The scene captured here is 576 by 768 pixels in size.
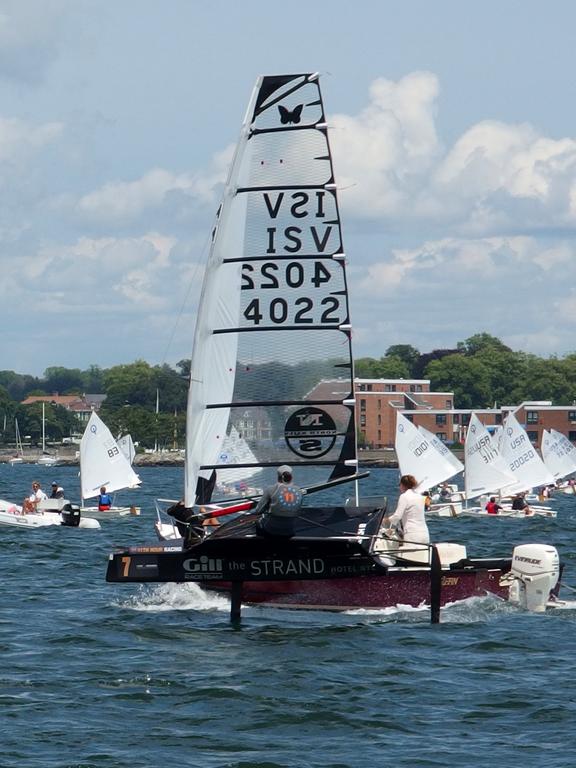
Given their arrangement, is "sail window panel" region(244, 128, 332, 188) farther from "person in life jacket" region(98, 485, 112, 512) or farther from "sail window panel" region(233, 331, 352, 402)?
"person in life jacket" region(98, 485, 112, 512)

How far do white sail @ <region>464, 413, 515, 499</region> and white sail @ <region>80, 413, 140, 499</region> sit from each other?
38.5 ft

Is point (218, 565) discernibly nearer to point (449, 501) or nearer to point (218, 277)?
point (218, 277)

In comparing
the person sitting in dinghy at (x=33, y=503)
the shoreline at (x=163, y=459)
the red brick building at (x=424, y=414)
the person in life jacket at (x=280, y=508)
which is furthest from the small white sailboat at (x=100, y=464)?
the red brick building at (x=424, y=414)

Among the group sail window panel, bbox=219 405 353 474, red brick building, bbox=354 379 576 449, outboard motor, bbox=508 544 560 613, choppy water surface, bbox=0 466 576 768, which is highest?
red brick building, bbox=354 379 576 449

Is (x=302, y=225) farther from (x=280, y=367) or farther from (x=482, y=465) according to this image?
(x=482, y=465)

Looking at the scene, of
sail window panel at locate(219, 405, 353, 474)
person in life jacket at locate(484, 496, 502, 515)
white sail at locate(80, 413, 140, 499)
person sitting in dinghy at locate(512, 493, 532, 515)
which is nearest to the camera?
sail window panel at locate(219, 405, 353, 474)

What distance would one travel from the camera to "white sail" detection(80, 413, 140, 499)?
47.6 meters

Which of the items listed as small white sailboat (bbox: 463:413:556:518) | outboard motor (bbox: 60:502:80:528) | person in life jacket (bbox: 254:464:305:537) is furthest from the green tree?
person in life jacket (bbox: 254:464:305:537)

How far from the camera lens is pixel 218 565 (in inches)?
733

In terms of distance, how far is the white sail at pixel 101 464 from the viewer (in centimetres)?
4759

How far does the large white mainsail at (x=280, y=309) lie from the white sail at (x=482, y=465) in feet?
96.2

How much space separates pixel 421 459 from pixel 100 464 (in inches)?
443

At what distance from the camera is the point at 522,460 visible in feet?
186

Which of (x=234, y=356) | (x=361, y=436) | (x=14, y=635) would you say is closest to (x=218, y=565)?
(x=14, y=635)
